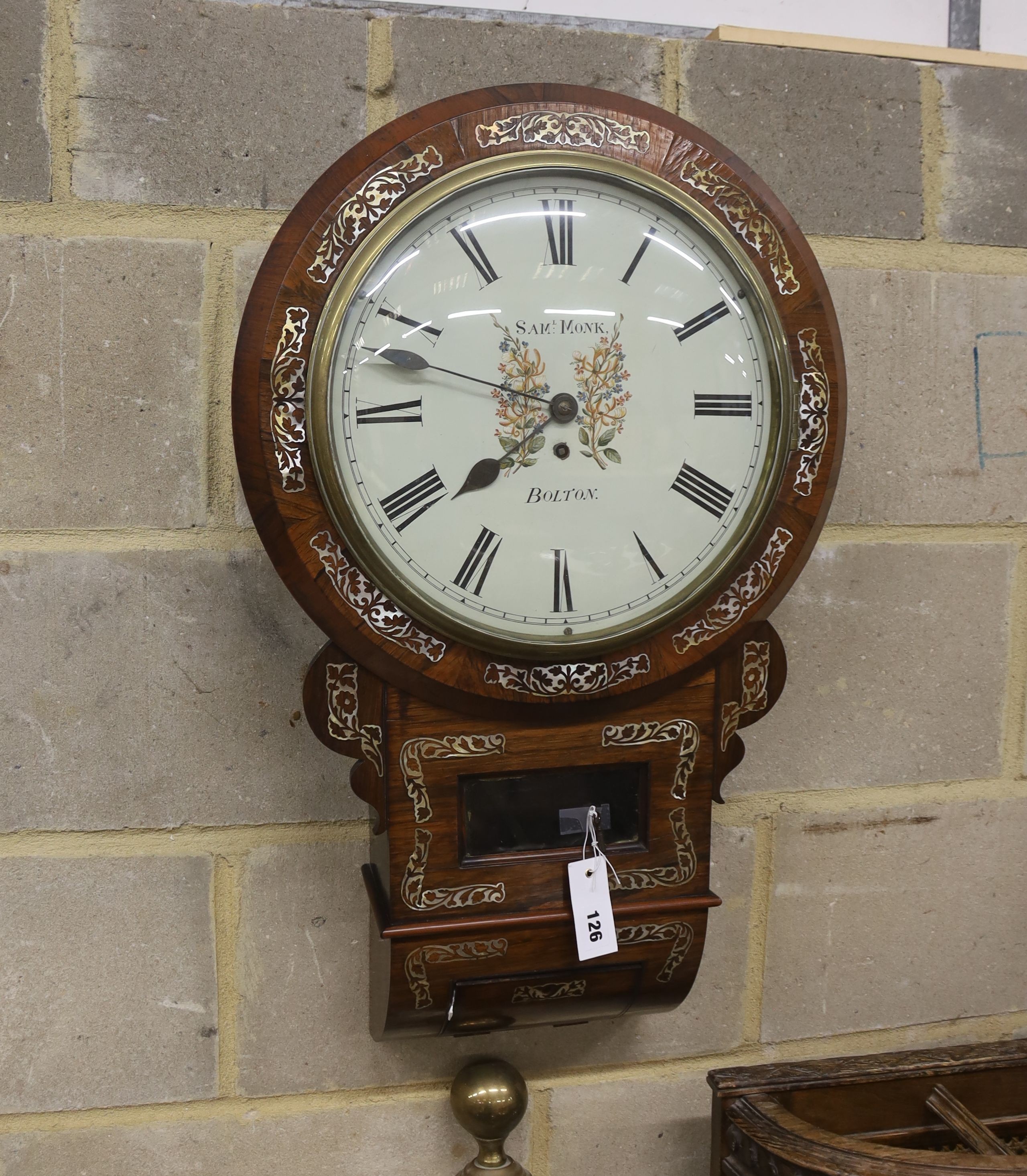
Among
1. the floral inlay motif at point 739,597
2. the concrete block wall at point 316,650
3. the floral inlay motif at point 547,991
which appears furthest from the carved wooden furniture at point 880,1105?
the floral inlay motif at point 739,597

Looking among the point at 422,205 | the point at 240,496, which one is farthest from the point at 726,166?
the point at 240,496

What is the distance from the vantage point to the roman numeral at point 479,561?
0.72 metres

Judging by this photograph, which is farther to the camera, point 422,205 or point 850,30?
point 850,30

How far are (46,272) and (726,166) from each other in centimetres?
56

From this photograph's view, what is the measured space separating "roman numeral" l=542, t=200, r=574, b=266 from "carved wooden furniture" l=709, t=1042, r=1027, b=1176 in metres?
0.71

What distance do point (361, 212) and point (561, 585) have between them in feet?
0.96

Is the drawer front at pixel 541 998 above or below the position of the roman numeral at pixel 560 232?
below

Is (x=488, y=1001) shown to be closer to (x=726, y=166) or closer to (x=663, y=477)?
(x=663, y=477)

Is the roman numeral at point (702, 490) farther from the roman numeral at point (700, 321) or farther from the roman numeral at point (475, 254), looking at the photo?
the roman numeral at point (475, 254)

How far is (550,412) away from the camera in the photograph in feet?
2.37

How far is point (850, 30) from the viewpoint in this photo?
3.22 feet

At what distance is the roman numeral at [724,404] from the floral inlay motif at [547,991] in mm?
452

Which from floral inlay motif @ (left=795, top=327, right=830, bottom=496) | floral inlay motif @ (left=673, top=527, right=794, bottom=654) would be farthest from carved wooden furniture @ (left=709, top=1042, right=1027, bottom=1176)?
floral inlay motif @ (left=795, top=327, right=830, bottom=496)

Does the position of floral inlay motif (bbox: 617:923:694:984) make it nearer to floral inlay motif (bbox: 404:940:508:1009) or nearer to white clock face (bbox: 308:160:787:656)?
floral inlay motif (bbox: 404:940:508:1009)
